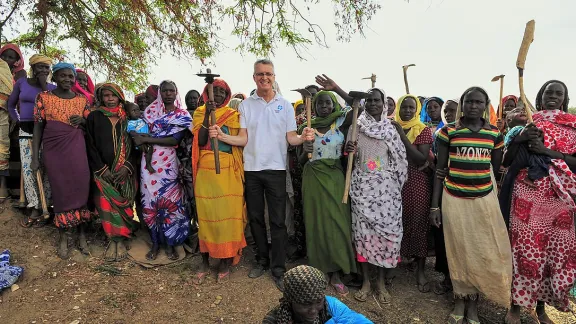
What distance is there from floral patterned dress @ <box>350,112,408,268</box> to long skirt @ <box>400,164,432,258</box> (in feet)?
0.67

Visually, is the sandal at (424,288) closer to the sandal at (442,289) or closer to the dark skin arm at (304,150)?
the sandal at (442,289)

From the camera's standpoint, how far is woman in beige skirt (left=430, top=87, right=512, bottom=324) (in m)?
3.06

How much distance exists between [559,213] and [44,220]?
18.0 feet

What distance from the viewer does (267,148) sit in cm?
370

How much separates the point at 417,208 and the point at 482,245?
2.47 ft

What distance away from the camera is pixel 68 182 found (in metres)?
4.07

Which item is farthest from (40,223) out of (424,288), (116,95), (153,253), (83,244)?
(424,288)

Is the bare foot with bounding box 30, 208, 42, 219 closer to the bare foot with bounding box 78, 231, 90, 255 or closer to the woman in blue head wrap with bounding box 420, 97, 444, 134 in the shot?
the bare foot with bounding box 78, 231, 90, 255

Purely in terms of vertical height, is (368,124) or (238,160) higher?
(368,124)

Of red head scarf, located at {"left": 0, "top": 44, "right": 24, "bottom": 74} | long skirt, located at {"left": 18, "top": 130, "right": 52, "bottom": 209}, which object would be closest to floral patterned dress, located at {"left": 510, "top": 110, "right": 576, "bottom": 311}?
long skirt, located at {"left": 18, "top": 130, "right": 52, "bottom": 209}

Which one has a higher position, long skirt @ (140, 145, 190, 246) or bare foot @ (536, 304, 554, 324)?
long skirt @ (140, 145, 190, 246)

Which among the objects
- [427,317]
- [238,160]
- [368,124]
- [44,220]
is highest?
[368,124]

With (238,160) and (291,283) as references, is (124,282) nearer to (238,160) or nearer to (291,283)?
(238,160)

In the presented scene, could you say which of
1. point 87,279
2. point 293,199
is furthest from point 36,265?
point 293,199
